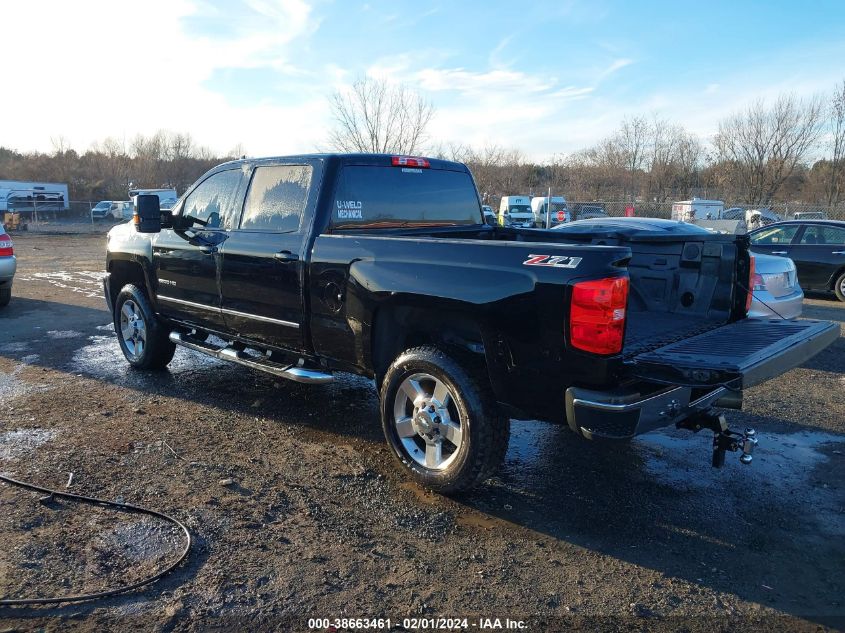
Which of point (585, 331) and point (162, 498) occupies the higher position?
point (585, 331)

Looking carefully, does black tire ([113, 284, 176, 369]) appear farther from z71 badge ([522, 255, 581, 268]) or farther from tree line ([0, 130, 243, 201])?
tree line ([0, 130, 243, 201])

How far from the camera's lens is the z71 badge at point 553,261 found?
10.2 ft

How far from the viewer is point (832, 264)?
1142 cm

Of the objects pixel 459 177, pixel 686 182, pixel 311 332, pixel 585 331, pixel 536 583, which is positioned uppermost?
pixel 686 182

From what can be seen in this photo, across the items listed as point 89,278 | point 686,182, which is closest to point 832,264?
point 89,278

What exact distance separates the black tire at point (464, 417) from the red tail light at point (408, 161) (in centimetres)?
174

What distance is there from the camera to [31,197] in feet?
147

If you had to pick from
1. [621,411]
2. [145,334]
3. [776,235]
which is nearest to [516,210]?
[776,235]

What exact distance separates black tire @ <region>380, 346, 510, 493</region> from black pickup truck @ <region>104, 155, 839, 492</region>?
10 mm

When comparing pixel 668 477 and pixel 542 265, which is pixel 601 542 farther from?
pixel 542 265

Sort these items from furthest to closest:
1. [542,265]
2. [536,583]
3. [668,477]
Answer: [668,477], [542,265], [536,583]

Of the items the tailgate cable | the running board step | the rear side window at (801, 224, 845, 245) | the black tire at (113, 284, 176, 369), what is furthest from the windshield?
the tailgate cable

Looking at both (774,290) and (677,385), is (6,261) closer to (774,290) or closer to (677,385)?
(677,385)

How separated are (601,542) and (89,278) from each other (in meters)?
13.9
